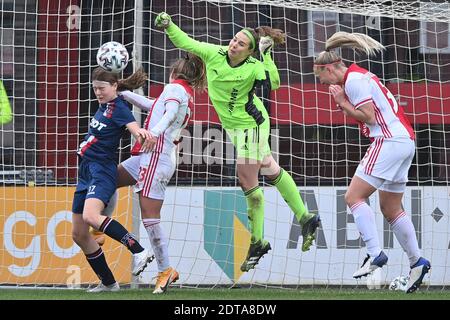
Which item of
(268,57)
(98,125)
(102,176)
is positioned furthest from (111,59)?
(268,57)

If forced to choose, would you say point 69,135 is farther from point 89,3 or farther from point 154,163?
point 154,163

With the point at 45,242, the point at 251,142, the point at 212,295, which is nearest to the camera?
the point at 212,295

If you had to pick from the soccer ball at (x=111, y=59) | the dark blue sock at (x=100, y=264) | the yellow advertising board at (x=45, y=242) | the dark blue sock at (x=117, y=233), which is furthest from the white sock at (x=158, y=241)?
the yellow advertising board at (x=45, y=242)

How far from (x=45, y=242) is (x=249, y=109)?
9.09 ft

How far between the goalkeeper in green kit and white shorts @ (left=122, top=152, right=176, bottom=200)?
2.19 ft

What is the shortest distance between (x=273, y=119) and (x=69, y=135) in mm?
2115

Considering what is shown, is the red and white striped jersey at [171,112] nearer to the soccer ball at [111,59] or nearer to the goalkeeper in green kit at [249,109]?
the goalkeeper in green kit at [249,109]

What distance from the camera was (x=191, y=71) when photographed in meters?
9.38

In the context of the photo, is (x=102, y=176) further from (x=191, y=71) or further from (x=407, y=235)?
(x=407, y=235)

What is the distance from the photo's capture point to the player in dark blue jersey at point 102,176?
886 centimetres

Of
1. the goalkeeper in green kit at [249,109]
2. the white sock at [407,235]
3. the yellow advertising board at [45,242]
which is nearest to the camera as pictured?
the white sock at [407,235]

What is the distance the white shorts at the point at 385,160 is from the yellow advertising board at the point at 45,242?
3.01 metres

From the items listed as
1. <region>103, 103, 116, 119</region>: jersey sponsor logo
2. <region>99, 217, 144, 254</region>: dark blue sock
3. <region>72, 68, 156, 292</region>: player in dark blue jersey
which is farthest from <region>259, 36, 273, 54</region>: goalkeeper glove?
<region>99, 217, 144, 254</region>: dark blue sock

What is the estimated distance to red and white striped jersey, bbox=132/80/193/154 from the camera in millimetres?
9039
